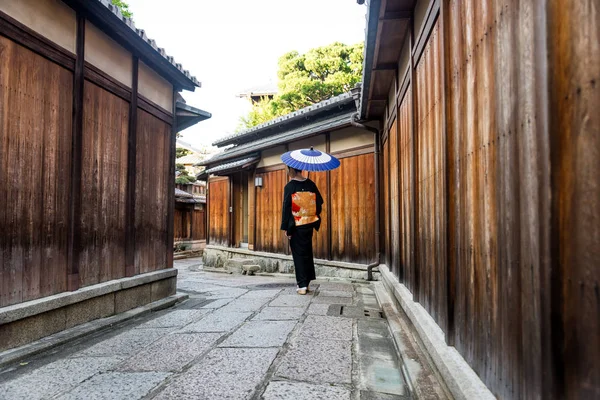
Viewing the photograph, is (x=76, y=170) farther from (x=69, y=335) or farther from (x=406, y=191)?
(x=406, y=191)

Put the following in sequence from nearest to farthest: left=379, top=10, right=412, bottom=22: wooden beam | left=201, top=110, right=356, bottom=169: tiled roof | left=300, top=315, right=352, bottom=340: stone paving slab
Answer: left=300, top=315, right=352, bottom=340: stone paving slab, left=379, top=10, right=412, bottom=22: wooden beam, left=201, top=110, right=356, bottom=169: tiled roof

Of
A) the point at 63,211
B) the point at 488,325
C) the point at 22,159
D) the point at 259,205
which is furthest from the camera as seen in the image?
the point at 259,205

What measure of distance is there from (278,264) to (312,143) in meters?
3.93

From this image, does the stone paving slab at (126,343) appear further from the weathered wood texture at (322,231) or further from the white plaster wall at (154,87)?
the weathered wood texture at (322,231)

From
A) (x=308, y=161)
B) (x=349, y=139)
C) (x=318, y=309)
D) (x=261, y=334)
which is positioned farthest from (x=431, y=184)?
(x=349, y=139)

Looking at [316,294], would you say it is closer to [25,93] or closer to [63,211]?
[63,211]

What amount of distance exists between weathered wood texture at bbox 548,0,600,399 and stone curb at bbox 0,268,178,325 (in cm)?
420

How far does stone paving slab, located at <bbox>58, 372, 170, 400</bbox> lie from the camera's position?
268 centimetres

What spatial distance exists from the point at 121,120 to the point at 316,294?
4128 mm

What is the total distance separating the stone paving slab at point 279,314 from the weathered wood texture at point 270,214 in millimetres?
6171

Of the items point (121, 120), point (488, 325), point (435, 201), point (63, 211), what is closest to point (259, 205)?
point (121, 120)

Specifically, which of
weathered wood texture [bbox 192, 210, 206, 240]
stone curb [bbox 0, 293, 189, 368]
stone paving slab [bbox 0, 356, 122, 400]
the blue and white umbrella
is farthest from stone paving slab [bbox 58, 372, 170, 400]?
weathered wood texture [bbox 192, 210, 206, 240]

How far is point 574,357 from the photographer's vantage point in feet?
4.08

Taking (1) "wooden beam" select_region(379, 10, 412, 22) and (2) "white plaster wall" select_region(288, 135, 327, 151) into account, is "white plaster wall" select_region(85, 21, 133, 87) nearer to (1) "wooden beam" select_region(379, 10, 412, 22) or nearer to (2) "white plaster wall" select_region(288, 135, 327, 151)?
(1) "wooden beam" select_region(379, 10, 412, 22)
